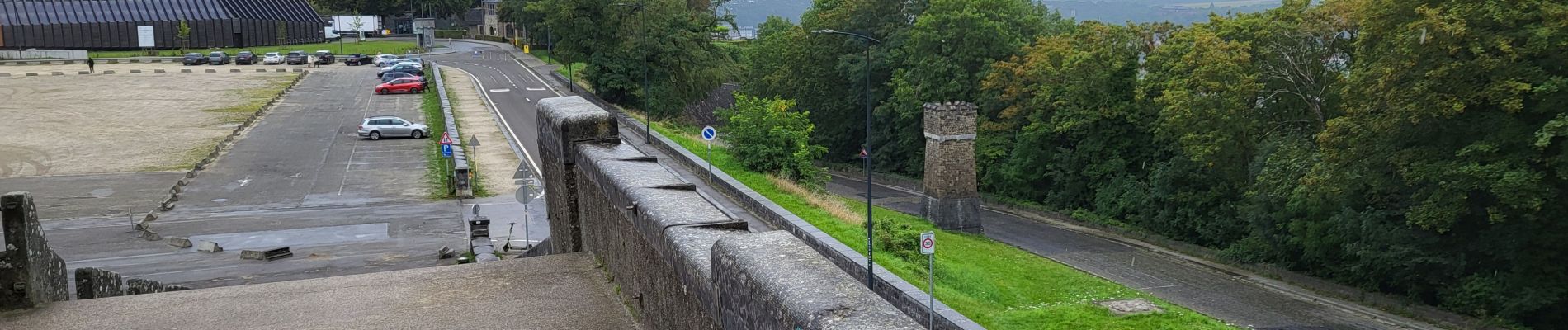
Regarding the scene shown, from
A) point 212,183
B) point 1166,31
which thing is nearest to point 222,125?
point 212,183

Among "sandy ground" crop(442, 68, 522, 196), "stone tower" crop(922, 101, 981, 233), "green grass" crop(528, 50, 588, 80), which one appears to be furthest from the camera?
"green grass" crop(528, 50, 588, 80)

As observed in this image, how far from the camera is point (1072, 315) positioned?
1061 inches

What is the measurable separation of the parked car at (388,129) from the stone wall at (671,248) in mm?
40049

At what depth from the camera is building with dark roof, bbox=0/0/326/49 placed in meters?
94.6

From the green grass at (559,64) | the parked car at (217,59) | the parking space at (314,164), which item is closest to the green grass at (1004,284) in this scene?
the parking space at (314,164)

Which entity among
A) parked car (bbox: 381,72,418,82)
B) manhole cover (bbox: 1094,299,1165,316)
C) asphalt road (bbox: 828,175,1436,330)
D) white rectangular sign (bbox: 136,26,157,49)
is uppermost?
white rectangular sign (bbox: 136,26,157,49)

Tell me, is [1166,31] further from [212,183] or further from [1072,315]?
[212,183]

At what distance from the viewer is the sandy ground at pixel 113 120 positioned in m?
43.1

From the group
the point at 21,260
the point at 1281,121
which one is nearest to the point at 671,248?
the point at 21,260

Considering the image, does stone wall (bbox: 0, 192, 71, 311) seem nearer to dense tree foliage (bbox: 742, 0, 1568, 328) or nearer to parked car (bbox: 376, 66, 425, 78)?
dense tree foliage (bbox: 742, 0, 1568, 328)

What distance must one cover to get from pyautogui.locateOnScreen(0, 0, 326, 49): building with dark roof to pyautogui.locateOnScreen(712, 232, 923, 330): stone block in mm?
103666

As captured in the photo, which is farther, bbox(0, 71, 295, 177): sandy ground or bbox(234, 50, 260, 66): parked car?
bbox(234, 50, 260, 66): parked car

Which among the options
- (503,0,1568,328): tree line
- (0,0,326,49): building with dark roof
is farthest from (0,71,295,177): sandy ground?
(0,0,326,49): building with dark roof

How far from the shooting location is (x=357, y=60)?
91.0 metres
